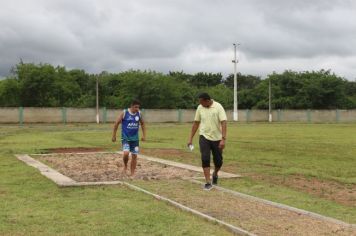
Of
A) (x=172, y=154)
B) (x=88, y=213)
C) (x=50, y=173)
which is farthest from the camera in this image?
(x=172, y=154)

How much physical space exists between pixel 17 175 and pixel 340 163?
9.11 metres

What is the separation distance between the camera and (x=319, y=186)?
1098cm

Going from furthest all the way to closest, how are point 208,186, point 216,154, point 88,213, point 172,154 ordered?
point 172,154 < point 216,154 < point 208,186 < point 88,213

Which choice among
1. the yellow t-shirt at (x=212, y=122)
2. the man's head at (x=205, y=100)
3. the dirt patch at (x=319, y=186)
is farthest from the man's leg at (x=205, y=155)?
the dirt patch at (x=319, y=186)

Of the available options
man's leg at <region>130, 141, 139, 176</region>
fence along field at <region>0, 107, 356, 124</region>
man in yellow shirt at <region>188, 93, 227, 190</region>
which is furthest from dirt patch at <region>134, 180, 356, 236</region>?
fence along field at <region>0, 107, 356, 124</region>

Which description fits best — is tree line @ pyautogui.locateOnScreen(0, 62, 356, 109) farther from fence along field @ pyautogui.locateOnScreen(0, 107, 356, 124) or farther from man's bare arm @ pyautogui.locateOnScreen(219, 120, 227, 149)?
man's bare arm @ pyautogui.locateOnScreen(219, 120, 227, 149)

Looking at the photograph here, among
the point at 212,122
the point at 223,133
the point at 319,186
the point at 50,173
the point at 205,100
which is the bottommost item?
the point at 319,186

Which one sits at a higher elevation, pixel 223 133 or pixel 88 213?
pixel 223 133

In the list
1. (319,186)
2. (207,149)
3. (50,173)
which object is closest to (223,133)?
(207,149)

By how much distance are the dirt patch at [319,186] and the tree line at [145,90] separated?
195 ft

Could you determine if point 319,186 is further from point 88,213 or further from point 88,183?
point 88,213

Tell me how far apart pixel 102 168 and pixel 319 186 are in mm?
5715

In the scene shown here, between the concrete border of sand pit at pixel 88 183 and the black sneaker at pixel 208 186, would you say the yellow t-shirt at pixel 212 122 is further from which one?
the concrete border of sand pit at pixel 88 183

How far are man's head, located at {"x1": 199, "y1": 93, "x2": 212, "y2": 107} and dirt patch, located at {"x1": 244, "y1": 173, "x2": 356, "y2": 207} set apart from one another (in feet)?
7.32
